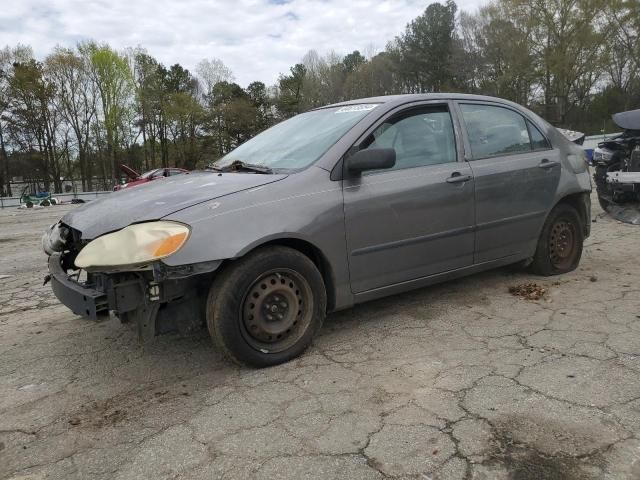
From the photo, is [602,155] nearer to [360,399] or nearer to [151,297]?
[360,399]

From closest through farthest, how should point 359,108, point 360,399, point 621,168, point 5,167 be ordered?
point 360,399, point 359,108, point 621,168, point 5,167

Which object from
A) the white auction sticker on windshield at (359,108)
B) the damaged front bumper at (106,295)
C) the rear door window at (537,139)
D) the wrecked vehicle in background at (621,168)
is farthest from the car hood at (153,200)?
the wrecked vehicle in background at (621,168)

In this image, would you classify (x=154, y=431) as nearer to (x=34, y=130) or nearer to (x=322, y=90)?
(x=34, y=130)

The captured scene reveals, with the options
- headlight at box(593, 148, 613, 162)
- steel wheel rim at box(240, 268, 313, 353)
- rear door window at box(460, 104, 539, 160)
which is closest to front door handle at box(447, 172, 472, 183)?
rear door window at box(460, 104, 539, 160)

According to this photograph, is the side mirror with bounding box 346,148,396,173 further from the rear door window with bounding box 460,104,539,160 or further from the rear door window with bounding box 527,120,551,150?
the rear door window with bounding box 527,120,551,150

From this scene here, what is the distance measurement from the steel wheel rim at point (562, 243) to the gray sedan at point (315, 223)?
0.11 metres

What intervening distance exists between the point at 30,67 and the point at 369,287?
45.8m

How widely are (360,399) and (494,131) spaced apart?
2.65 m

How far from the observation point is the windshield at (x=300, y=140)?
345cm

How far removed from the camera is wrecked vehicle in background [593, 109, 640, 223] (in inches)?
297

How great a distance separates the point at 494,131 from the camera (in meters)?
4.24

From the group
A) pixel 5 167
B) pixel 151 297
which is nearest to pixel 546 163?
pixel 151 297

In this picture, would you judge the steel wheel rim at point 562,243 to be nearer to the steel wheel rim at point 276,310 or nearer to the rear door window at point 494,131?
the rear door window at point 494,131

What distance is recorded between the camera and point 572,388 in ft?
8.70
